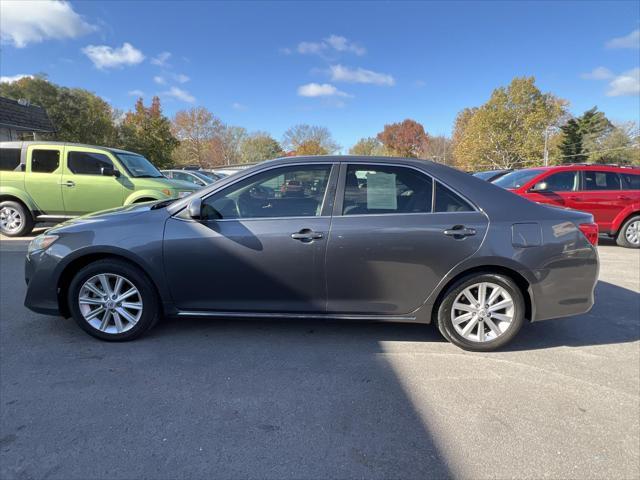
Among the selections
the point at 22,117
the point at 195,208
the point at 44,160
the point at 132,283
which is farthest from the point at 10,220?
the point at 22,117

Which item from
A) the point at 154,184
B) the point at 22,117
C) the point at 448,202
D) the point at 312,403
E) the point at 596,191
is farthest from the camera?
the point at 22,117

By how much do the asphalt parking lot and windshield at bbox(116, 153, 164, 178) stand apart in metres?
4.84

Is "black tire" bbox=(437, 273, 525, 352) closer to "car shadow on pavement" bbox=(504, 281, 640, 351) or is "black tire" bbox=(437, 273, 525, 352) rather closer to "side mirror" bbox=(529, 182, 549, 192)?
"car shadow on pavement" bbox=(504, 281, 640, 351)

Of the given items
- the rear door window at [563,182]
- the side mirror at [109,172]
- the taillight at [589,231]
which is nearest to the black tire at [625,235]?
the rear door window at [563,182]

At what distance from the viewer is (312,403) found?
2.49 metres

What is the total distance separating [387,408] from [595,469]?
1149 mm

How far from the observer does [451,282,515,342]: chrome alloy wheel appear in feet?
10.4

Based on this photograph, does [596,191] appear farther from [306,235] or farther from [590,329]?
[306,235]

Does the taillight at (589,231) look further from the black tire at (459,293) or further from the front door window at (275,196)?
the front door window at (275,196)

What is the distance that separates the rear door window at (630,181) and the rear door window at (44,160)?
1226cm

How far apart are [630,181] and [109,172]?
11228 millimetres

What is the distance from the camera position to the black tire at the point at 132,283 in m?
3.21

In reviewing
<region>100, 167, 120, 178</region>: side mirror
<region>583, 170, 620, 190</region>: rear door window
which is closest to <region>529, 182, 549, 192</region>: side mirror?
<region>583, 170, 620, 190</region>: rear door window

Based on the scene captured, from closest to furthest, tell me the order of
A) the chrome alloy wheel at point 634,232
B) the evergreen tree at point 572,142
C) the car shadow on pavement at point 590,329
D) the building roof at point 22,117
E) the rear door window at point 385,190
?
the rear door window at point 385,190 → the car shadow on pavement at point 590,329 → the chrome alloy wheel at point 634,232 → the building roof at point 22,117 → the evergreen tree at point 572,142
